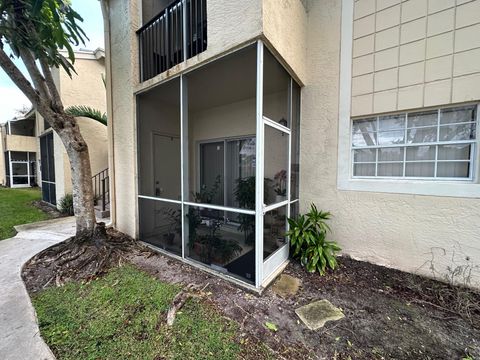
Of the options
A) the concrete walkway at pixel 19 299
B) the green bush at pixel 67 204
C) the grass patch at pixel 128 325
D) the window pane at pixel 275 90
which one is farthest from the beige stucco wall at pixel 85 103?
the window pane at pixel 275 90

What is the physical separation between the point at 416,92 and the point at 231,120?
356 cm

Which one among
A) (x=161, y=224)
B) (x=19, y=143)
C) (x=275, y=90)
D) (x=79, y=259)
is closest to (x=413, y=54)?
(x=275, y=90)

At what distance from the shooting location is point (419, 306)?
265cm

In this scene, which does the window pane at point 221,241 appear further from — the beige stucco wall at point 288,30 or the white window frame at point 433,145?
the beige stucco wall at point 288,30

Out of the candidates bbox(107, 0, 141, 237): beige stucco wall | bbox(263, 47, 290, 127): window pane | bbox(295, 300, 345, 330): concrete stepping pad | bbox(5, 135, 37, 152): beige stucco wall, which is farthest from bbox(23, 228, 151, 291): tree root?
bbox(5, 135, 37, 152): beige stucco wall

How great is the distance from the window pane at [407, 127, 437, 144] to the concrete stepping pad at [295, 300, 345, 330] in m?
2.77

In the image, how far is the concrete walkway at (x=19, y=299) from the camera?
1898 mm

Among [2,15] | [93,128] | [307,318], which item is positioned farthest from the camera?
[93,128]

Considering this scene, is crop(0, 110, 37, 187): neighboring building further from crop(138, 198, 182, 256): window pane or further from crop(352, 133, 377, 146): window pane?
crop(352, 133, 377, 146): window pane

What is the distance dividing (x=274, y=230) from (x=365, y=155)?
2094 millimetres

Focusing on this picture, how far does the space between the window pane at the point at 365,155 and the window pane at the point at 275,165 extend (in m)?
1.28

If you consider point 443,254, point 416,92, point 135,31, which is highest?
point 135,31

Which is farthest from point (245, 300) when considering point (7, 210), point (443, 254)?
point (7, 210)

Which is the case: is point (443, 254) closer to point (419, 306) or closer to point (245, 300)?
point (419, 306)
